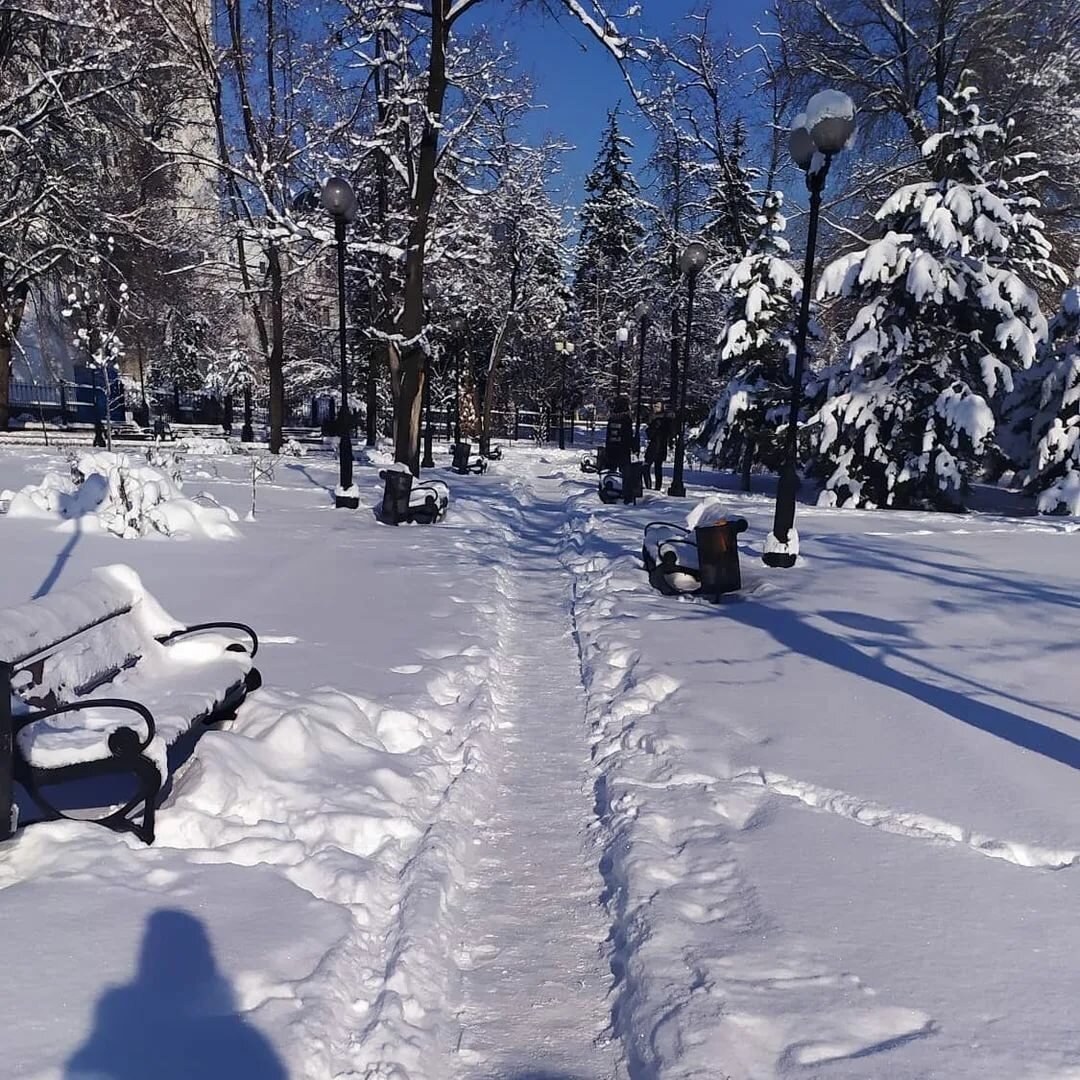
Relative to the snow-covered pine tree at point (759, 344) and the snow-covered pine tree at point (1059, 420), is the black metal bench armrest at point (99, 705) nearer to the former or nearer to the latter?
the snow-covered pine tree at point (1059, 420)

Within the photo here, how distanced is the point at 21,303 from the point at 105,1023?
97.6ft

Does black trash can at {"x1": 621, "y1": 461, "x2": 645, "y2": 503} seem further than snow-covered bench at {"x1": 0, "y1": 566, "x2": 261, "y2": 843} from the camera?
Yes

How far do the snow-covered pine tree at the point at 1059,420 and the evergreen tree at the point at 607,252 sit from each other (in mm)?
34211

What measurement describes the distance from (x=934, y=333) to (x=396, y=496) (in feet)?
40.2

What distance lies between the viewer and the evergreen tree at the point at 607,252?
5150 cm

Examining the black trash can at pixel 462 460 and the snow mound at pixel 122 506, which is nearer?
the snow mound at pixel 122 506

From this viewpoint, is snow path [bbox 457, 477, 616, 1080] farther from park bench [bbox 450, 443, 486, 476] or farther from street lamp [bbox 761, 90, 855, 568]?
park bench [bbox 450, 443, 486, 476]

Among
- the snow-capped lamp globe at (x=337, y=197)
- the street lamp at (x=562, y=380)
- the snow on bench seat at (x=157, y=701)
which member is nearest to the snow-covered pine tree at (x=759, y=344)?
the snow-capped lamp globe at (x=337, y=197)

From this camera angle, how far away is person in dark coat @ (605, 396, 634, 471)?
18.1 metres

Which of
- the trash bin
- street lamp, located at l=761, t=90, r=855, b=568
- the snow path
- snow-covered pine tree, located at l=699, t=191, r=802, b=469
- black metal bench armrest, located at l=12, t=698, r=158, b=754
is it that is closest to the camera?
the snow path

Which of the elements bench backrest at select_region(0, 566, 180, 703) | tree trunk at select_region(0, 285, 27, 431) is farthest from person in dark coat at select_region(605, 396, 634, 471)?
tree trunk at select_region(0, 285, 27, 431)

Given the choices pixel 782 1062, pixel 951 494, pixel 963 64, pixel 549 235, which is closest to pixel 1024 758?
pixel 782 1062

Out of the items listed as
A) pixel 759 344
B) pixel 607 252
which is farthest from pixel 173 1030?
pixel 607 252

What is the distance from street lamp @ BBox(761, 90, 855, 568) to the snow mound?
21.6 feet
